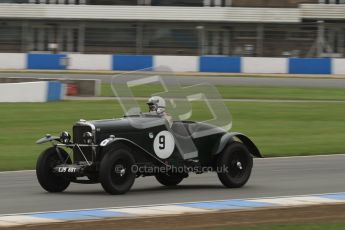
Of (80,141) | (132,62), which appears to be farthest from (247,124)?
(132,62)

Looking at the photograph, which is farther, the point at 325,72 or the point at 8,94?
the point at 325,72

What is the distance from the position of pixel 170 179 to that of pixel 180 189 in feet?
1.26

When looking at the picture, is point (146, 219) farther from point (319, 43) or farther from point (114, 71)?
point (319, 43)

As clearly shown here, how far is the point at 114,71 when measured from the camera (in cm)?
4150

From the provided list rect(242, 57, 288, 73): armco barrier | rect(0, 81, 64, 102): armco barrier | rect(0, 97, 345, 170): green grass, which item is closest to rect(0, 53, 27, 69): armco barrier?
rect(242, 57, 288, 73): armco barrier

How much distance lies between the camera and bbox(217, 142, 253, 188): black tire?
10836 mm

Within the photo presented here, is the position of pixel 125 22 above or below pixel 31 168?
above

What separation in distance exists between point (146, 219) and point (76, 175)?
2.05m

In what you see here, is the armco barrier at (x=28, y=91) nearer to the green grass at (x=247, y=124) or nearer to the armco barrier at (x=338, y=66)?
the green grass at (x=247, y=124)

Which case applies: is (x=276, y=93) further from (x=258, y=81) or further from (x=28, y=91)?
(x=28, y=91)

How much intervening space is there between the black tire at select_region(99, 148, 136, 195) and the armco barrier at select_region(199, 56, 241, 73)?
31.4 m

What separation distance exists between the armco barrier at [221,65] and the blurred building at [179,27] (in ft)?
15.9

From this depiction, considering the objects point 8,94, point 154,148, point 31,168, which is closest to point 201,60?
point 8,94

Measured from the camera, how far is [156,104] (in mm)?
10516
